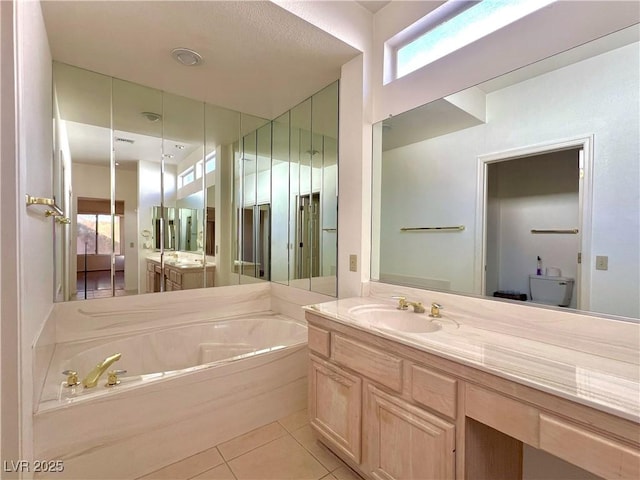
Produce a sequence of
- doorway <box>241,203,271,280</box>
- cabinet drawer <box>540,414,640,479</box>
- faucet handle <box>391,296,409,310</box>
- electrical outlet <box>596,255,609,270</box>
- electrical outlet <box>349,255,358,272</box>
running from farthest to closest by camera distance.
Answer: doorway <box>241,203,271,280</box> → electrical outlet <box>349,255,358,272</box> → faucet handle <box>391,296,409,310</box> → electrical outlet <box>596,255,609,270</box> → cabinet drawer <box>540,414,640,479</box>

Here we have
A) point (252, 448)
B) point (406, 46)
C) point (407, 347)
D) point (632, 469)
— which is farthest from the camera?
point (406, 46)

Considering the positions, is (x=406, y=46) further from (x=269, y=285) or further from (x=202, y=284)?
(x=202, y=284)

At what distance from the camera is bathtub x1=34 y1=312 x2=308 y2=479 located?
1406 millimetres

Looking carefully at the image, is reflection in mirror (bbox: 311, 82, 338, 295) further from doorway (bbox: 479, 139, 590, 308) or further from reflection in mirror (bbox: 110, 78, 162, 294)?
reflection in mirror (bbox: 110, 78, 162, 294)

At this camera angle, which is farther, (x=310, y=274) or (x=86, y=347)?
(x=310, y=274)

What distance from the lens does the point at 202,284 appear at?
2.81 meters

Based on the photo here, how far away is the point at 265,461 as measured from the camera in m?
1.65

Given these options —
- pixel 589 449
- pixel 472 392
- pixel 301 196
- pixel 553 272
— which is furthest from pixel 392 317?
pixel 301 196

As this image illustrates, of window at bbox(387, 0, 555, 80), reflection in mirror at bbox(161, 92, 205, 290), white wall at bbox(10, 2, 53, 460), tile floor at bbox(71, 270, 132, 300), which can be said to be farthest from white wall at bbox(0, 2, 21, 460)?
window at bbox(387, 0, 555, 80)

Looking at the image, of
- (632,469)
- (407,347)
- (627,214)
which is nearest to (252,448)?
(407,347)

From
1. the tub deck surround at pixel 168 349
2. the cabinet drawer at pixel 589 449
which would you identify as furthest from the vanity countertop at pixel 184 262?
the cabinet drawer at pixel 589 449

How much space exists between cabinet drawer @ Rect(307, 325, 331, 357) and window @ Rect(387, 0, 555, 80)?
5.77ft

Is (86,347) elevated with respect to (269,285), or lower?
lower

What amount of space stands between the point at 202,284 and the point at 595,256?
2854mm
